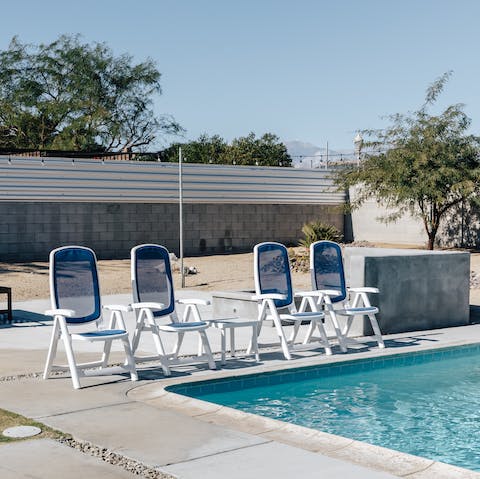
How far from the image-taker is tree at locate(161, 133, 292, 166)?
2653 inches

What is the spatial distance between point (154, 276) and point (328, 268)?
280 centimetres

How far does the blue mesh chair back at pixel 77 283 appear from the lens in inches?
386

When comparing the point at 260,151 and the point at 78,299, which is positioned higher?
the point at 260,151

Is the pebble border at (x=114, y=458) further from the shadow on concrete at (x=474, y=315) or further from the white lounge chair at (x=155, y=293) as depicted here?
the shadow on concrete at (x=474, y=315)

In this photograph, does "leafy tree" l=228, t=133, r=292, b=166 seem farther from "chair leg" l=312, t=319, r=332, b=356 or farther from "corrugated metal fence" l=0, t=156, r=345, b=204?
"chair leg" l=312, t=319, r=332, b=356

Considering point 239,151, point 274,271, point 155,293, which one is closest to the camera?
point 155,293

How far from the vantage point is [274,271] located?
11719mm

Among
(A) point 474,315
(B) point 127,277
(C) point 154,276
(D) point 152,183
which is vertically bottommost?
(A) point 474,315

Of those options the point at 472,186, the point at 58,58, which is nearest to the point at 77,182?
the point at 472,186

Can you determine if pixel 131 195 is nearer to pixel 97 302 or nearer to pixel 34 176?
pixel 34 176

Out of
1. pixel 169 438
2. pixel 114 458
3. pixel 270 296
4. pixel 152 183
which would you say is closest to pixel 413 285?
pixel 270 296

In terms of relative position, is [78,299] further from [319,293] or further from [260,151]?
[260,151]

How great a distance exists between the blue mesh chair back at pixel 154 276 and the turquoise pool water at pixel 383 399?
1.41 meters

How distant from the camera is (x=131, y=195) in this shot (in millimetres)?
29906
